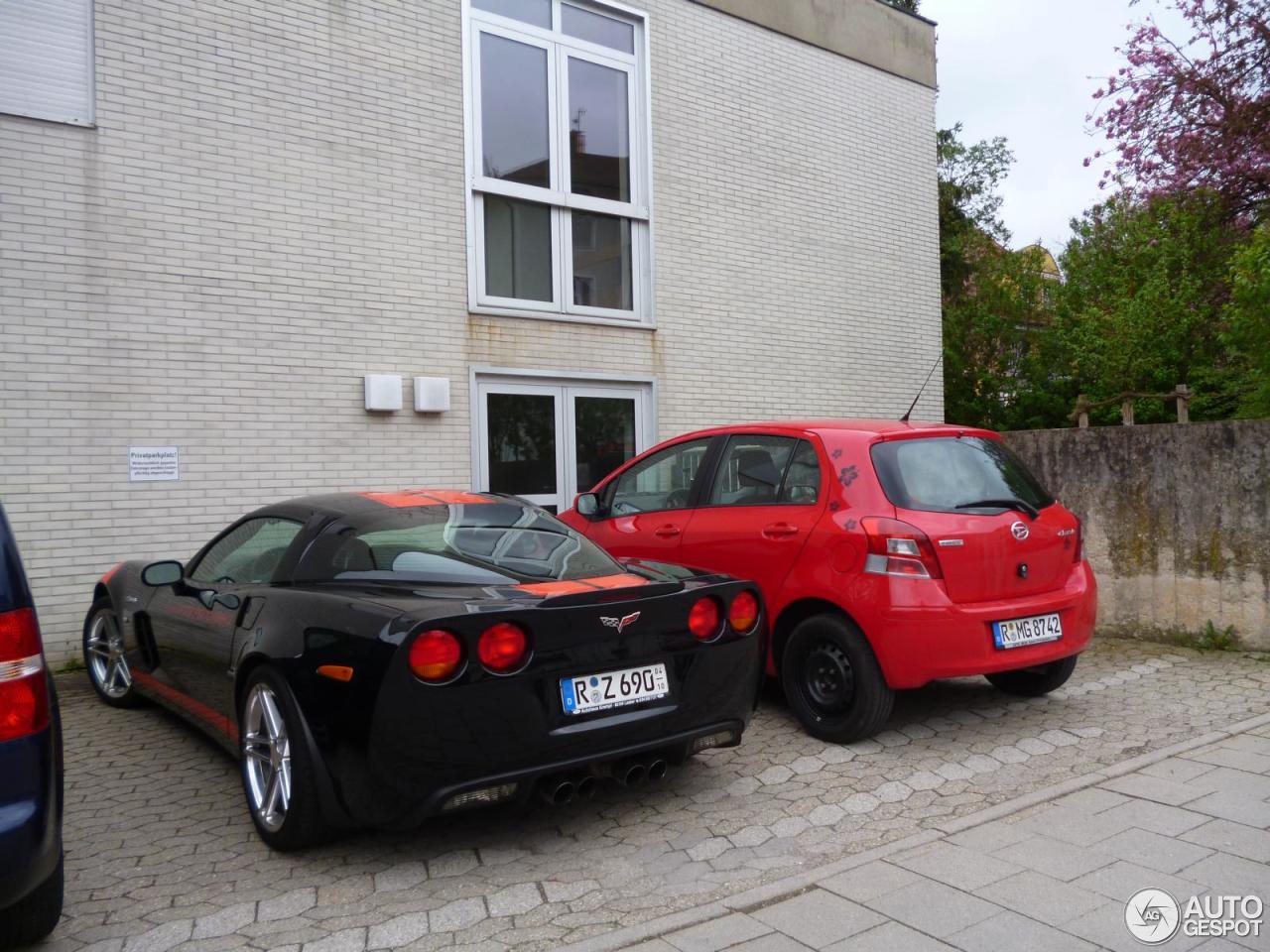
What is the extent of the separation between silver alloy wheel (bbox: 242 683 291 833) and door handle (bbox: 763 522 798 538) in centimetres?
261

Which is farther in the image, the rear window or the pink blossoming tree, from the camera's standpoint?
the pink blossoming tree

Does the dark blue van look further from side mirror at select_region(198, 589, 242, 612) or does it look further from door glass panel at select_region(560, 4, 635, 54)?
door glass panel at select_region(560, 4, 635, 54)

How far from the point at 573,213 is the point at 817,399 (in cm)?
342

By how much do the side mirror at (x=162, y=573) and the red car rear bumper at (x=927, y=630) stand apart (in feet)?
10.4

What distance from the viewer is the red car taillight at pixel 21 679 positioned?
2730mm

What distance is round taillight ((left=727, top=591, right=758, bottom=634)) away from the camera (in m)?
4.12

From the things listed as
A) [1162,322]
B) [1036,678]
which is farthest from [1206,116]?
[1036,678]

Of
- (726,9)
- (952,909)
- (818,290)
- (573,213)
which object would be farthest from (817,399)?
(952,909)

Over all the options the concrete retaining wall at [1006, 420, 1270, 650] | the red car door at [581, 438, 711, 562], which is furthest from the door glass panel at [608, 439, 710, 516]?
the concrete retaining wall at [1006, 420, 1270, 650]

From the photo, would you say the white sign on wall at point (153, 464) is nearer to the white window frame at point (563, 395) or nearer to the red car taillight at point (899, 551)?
the white window frame at point (563, 395)

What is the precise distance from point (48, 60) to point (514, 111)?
368 centimetres

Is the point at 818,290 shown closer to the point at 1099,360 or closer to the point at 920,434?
the point at 920,434

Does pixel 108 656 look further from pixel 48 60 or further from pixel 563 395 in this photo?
pixel 563 395

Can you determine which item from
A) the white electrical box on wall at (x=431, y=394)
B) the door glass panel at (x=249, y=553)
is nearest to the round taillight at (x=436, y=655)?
the door glass panel at (x=249, y=553)
